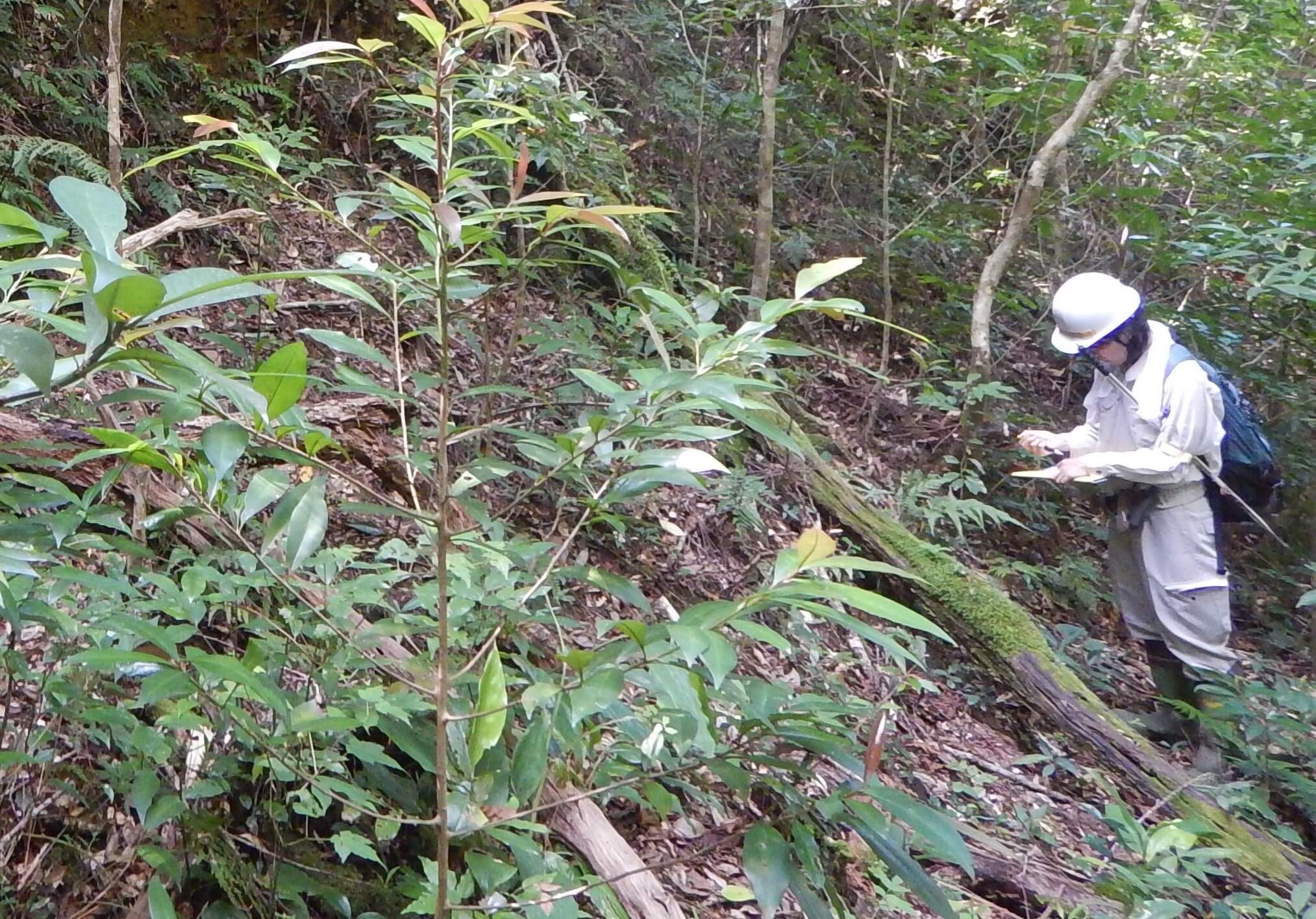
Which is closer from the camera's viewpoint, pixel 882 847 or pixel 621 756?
pixel 882 847

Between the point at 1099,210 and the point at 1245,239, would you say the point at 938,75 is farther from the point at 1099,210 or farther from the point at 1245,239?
the point at 1245,239

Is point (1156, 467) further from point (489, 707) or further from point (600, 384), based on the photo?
point (489, 707)

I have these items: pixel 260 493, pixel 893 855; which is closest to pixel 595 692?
pixel 893 855

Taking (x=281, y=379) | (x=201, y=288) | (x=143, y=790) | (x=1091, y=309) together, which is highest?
(x=201, y=288)

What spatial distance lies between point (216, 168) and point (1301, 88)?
720 centimetres

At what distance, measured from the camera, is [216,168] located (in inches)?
197

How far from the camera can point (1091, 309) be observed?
14.2 ft

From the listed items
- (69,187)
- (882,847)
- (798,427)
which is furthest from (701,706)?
(798,427)

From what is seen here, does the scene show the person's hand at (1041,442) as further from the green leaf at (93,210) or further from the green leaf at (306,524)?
the green leaf at (93,210)

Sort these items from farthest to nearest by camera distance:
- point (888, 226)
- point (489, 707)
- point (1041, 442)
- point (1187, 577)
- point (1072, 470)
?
point (888, 226)
point (1041, 442)
point (1187, 577)
point (1072, 470)
point (489, 707)

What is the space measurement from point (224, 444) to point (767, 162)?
489cm

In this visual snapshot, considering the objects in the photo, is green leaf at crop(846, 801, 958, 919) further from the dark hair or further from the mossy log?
the dark hair

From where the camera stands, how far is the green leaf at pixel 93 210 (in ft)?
3.41

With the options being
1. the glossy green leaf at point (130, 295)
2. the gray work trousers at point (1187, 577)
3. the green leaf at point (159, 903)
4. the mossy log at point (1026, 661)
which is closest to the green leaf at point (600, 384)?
the glossy green leaf at point (130, 295)
